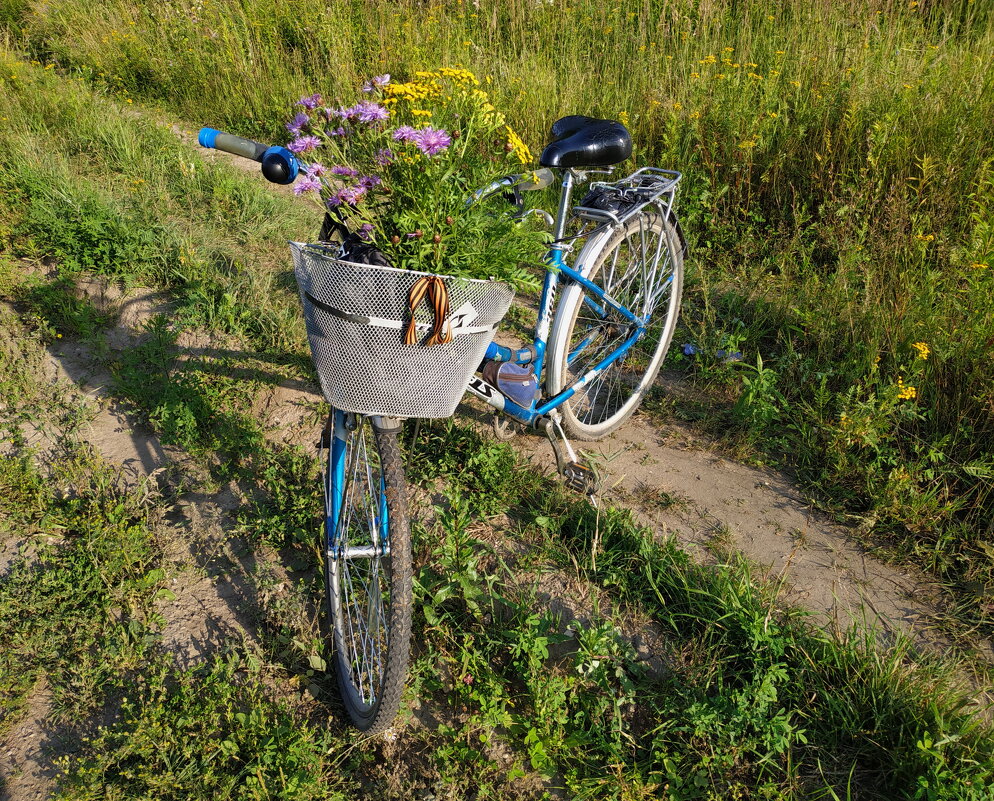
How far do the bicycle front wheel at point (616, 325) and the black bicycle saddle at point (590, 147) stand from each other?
39cm

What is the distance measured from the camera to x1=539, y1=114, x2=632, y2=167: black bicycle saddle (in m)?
2.79

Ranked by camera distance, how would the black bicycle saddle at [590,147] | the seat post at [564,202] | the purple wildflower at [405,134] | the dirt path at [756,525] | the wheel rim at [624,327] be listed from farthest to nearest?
the wheel rim at [624,327], the seat post at [564,202], the black bicycle saddle at [590,147], the dirt path at [756,525], the purple wildflower at [405,134]

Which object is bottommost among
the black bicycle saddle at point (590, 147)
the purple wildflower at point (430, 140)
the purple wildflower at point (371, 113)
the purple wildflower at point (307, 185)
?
the black bicycle saddle at point (590, 147)

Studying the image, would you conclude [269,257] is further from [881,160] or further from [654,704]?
[881,160]

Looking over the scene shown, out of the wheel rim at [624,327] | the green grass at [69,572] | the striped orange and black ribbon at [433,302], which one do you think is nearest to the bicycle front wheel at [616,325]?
the wheel rim at [624,327]

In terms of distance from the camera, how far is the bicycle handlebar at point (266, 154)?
1.80 m

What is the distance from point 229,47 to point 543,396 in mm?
6198

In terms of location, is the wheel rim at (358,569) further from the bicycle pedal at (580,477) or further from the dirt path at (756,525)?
the dirt path at (756,525)

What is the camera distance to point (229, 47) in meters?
7.05

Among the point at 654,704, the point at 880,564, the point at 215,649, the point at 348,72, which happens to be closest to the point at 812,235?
the point at 880,564

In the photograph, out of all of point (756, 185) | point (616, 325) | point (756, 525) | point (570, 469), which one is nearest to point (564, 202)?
point (616, 325)

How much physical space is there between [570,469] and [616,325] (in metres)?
0.89

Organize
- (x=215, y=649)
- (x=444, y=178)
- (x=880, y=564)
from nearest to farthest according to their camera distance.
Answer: (x=444, y=178), (x=215, y=649), (x=880, y=564)

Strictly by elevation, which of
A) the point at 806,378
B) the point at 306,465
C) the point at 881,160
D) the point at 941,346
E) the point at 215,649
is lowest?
the point at 215,649
